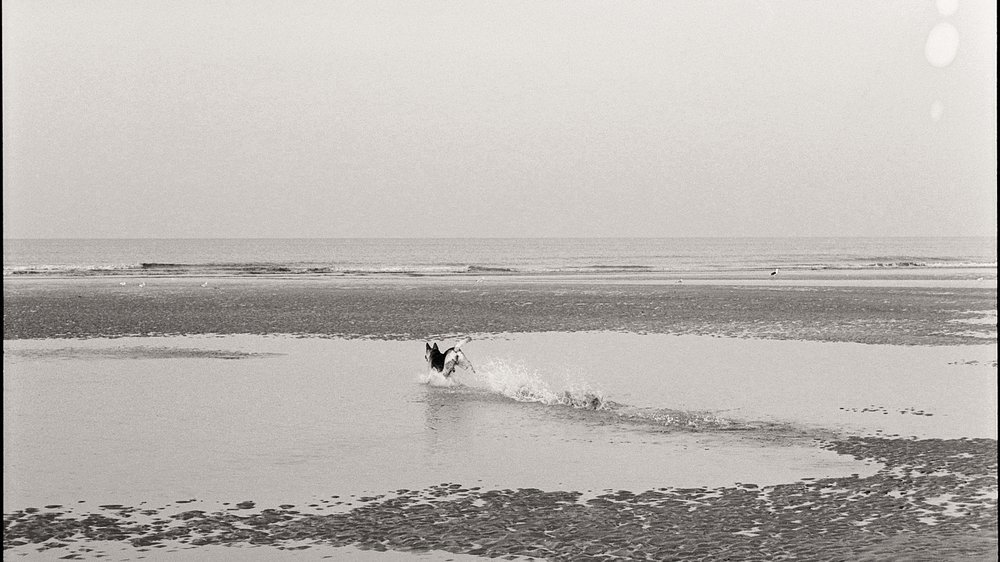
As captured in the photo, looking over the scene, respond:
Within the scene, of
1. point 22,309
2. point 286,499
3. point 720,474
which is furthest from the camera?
point 22,309

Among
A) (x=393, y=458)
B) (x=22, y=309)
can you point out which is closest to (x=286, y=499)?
(x=393, y=458)

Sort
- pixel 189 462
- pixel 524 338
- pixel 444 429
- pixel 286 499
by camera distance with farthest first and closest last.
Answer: pixel 524 338, pixel 444 429, pixel 189 462, pixel 286 499

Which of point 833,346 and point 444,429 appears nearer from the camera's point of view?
point 444,429

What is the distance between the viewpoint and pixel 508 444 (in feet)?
43.9

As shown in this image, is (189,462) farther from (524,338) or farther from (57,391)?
(524,338)

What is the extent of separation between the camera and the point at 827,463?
12.0 meters

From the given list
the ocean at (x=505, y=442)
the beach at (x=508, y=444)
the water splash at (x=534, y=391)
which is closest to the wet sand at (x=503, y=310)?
the ocean at (x=505, y=442)

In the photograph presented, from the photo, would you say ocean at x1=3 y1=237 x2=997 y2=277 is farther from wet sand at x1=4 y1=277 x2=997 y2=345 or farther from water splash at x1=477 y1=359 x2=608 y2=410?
water splash at x1=477 y1=359 x2=608 y2=410

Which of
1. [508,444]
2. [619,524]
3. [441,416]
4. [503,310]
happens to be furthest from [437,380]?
[503,310]

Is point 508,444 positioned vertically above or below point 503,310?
below

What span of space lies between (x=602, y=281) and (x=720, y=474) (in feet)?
163

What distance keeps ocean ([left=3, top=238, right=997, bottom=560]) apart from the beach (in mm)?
53

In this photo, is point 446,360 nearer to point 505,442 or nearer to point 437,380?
point 437,380

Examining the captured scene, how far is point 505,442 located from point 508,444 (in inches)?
5.7
